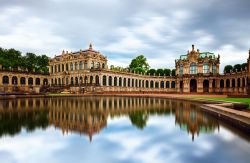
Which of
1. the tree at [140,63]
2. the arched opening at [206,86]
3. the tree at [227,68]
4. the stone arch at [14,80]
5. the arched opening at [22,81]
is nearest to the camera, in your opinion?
the stone arch at [14,80]

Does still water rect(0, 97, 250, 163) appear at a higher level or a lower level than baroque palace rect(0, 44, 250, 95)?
lower

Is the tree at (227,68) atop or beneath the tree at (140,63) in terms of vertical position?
beneath

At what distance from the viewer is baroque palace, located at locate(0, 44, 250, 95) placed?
217ft

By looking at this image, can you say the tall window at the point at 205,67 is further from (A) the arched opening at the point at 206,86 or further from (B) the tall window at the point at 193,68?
(A) the arched opening at the point at 206,86

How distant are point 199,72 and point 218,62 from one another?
25.1 ft

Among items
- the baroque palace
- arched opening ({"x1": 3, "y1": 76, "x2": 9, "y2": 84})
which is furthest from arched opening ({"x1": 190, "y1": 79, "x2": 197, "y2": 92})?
arched opening ({"x1": 3, "y1": 76, "x2": 9, "y2": 84})

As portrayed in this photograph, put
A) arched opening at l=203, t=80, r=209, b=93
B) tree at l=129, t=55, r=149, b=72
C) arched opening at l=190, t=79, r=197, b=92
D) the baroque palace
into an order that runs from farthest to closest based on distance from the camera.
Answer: tree at l=129, t=55, r=149, b=72
arched opening at l=190, t=79, r=197, b=92
arched opening at l=203, t=80, r=209, b=93
the baroque palace

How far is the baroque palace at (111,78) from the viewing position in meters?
66.1

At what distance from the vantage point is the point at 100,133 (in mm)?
9672

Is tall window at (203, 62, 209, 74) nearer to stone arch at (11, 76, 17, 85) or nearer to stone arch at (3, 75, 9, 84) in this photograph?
stone arch at (11, 76, 17, 85)

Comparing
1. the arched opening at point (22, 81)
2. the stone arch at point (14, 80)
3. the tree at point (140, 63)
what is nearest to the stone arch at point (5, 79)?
the stone arch at point (14, 80)

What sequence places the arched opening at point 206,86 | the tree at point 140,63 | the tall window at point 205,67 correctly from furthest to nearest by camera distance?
the tree at point 140,63
the tall window at point 205,67
the arched opening at point 206,86

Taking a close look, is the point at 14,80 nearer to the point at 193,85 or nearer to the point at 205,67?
the point at 193,85

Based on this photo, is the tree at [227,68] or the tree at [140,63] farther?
the tree at [140,63]
